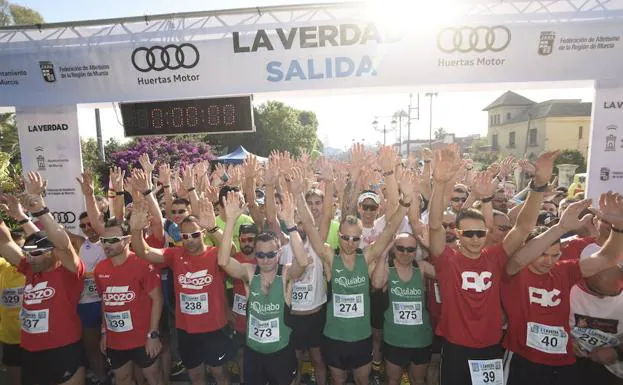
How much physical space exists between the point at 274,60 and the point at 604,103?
4372mm

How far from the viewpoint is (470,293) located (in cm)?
292

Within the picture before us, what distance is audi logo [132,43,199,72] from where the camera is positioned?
17.1 ft

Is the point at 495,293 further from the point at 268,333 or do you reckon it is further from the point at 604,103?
the point at 604,103

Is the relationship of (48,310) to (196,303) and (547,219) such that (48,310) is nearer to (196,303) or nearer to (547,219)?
(196,303)

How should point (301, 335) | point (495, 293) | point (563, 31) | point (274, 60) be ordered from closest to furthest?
point (495, 293) → point (301, 335) → point (563, 31) → point (274, 60)

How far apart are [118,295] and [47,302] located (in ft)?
1.88

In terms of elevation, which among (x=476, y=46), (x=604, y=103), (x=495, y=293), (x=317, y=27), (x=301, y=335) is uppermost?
(x=317, y=27)

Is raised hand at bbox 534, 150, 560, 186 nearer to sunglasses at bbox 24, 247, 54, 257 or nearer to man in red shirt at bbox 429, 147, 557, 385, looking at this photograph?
man in red shirt at bbox 429, 147, 557, 385

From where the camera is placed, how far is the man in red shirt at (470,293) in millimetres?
2906

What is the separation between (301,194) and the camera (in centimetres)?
354

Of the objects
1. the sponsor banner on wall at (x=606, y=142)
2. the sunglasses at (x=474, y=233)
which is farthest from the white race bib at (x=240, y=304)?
the sponsor banner on wall at (x=606, y=142)

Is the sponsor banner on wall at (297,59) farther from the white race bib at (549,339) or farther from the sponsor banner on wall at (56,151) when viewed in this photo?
the white race bib at (549,339)

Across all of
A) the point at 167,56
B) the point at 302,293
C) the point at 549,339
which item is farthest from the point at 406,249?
the point at 167,56

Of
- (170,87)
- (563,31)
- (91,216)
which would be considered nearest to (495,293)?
(563,31)
